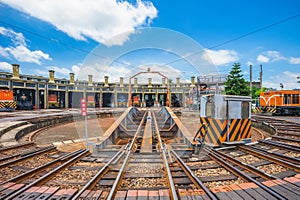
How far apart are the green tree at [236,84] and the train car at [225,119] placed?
744 inches

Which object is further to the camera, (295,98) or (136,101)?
(136,101)

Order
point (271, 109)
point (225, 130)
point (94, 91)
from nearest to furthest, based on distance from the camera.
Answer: point (225, 130), point (271, 109), point (94, 91)

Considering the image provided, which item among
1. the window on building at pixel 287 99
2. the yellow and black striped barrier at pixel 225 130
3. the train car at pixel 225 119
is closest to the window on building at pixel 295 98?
the window on building at pixel 287 99

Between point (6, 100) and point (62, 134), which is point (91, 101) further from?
point (62, 134)

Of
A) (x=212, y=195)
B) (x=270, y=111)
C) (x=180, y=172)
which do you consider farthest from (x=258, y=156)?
(x=270, y=111)

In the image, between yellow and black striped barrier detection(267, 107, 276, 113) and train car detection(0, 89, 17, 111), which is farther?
train car detection(0, 89, 17, 111)

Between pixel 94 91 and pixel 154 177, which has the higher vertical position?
pixel 94 91

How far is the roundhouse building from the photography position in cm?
2270

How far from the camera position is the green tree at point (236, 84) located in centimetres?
2228

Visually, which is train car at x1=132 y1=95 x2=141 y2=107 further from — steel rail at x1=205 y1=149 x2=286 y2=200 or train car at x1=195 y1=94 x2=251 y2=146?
steel rail at x1=205 y1=149 x2=286 y2=200

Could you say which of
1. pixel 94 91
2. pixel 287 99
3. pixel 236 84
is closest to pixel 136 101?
pixel 94 91

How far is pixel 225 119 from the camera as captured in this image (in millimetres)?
4875

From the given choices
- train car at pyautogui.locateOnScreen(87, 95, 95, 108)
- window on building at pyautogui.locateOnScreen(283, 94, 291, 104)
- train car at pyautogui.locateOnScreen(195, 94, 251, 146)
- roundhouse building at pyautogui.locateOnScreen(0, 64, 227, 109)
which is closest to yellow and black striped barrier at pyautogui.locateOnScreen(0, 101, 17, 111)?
roundhouse building at pyautogui.locateOnScreen(0, 64, 227, 109)

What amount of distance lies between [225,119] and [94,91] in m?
29.8
